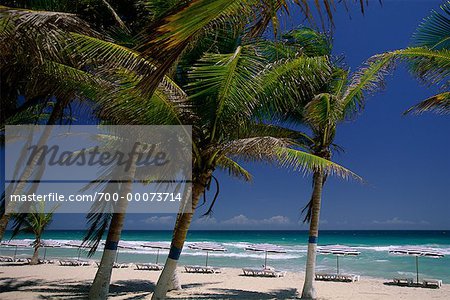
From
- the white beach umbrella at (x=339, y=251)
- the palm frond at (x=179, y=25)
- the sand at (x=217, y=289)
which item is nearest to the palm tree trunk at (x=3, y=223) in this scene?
the sand at (x=217, y=289)

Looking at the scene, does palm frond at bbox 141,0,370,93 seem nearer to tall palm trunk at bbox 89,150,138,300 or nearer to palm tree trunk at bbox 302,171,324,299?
tall palm trunk at bbox 89,150,138,300

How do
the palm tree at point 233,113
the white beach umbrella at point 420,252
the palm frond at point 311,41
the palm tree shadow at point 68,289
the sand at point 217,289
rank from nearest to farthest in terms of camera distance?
1. the palm tree at point 233,113
2. the palm tree shadow at point 68,289
3. the sand at point 217,289
4. the palm frond at point 311,41
5. the white beach umbrella at point 420,252

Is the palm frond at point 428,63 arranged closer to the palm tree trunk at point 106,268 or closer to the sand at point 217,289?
the palm tree trunk at point 106,268

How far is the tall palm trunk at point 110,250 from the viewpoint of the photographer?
778 centimetres

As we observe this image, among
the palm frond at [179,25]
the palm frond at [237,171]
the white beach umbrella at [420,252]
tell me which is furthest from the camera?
the white beach umbrella at [420,252]

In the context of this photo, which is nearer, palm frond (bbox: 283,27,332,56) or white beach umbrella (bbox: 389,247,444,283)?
palm frond (bbox: 283,27,332,56)

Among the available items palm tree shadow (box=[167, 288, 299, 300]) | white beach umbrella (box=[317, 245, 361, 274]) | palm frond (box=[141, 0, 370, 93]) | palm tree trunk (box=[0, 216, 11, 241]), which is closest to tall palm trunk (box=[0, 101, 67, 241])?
→ palm tree trunk (box=[0, 216, 11, 241])

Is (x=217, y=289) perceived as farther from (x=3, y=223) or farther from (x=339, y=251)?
(x=3, y=223)

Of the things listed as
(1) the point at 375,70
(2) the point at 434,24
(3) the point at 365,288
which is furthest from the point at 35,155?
(3) the point at 365,288

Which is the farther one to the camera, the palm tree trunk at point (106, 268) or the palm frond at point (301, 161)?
the palm tree trunk at point (106, 268)

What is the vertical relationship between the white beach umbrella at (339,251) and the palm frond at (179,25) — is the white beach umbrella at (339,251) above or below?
below

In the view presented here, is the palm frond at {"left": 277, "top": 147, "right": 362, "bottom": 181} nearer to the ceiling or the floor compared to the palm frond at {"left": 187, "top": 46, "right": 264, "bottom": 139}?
nearer to the floor

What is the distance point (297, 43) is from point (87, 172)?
236 inches

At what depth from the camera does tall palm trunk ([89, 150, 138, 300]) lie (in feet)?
25.5
